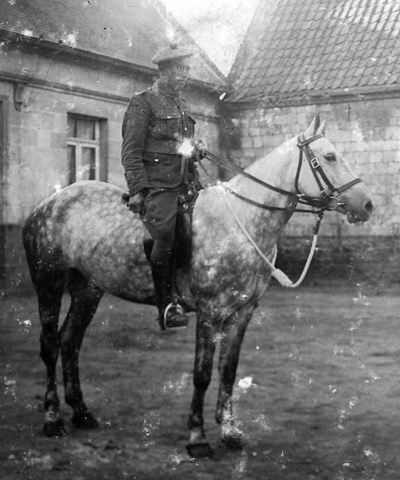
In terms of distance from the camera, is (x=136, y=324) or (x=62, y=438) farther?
(x=136, y=324)

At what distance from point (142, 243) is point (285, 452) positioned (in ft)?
6.02

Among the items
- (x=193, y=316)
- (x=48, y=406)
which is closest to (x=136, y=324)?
(x=193, y=316)

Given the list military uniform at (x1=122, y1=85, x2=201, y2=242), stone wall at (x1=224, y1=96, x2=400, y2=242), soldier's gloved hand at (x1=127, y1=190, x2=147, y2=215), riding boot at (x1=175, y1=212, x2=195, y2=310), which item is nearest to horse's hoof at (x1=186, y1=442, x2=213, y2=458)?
riding boot at (x1=175, y1=212, x2=195, y2=310)

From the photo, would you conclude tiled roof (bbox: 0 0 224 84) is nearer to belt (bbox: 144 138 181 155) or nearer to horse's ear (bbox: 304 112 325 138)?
belt (bbox: 144 138 181 155)

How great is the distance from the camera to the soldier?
521cm

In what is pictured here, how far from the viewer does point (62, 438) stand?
5.28m

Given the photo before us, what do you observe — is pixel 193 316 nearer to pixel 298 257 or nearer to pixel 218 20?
pixel 298 257

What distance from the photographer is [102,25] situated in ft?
47.1

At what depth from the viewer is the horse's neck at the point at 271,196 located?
5234 millimetres

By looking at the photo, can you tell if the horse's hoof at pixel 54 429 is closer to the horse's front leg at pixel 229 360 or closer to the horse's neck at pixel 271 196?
the horse's front leg at pixel 229 360

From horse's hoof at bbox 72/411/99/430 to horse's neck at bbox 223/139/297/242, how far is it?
6.17 feet

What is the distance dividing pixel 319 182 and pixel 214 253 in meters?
0.89

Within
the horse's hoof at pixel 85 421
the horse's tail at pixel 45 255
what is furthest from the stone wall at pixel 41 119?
the horse's hoof at pixel 85 421

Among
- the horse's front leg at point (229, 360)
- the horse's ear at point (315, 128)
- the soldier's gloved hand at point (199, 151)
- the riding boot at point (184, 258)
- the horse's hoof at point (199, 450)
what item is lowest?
the horse's hoof at point (199, 450)
